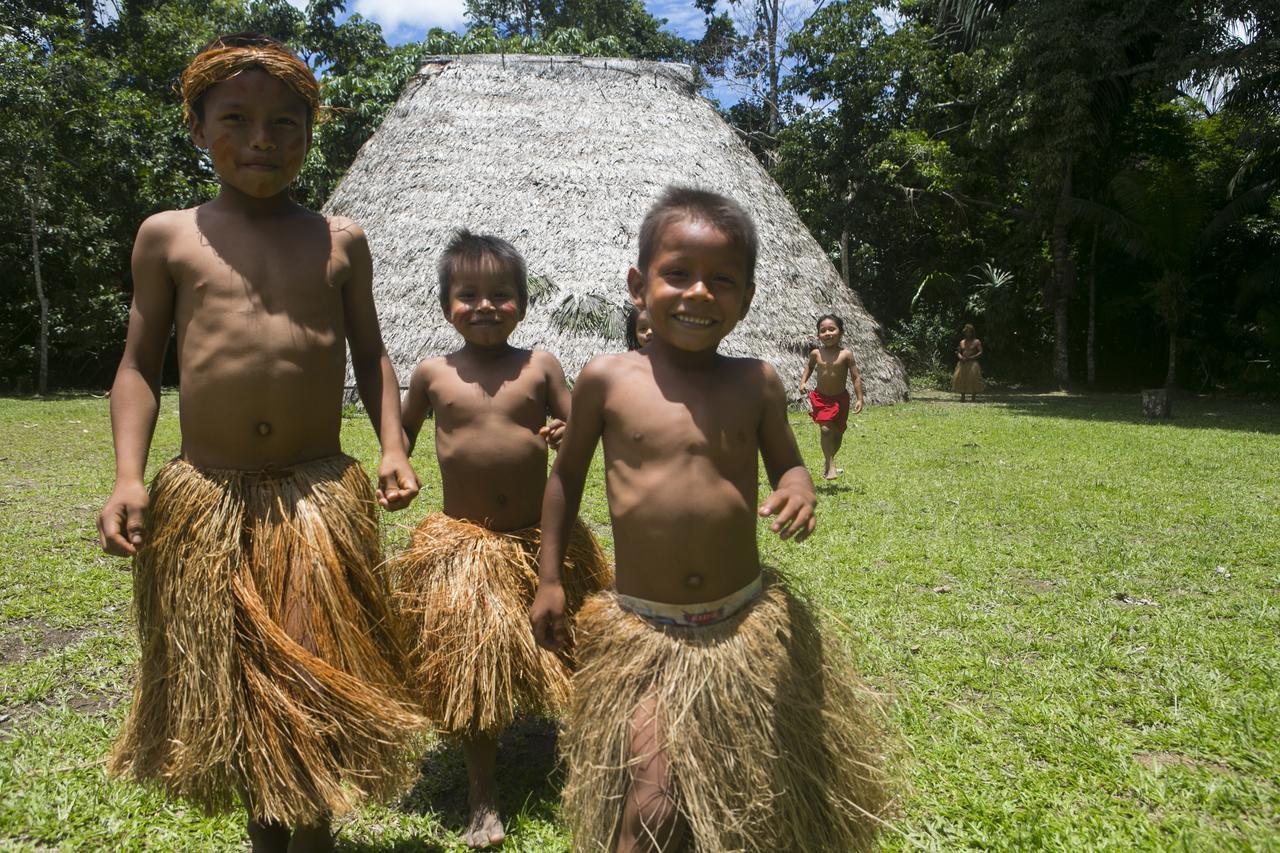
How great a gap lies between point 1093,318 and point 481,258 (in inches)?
724

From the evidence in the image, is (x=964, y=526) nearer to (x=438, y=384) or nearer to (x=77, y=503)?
(x=438, y=384)

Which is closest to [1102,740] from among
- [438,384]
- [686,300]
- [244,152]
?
[686,300]

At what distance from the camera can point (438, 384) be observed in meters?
2.76

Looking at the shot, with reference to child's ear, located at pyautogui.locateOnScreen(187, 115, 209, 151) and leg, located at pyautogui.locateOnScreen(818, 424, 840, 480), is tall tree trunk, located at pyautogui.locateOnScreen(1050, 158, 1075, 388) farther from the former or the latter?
child's ear, located at pyautogui.locateOnScreen(187, 115, 209, 151)

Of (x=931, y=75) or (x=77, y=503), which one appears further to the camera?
(x=931, y=75)

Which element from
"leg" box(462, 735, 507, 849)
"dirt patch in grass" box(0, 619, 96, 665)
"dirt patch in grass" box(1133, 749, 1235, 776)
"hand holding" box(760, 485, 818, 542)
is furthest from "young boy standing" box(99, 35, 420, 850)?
"dirt patch in grass" box(1133, 749, 1235, 776)

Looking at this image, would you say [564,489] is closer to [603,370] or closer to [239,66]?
[603,370]

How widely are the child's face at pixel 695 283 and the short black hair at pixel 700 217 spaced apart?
15 mm

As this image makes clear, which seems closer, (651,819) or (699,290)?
(651,819)

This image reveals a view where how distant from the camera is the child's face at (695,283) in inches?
71.9

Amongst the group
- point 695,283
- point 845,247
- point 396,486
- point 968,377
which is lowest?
point 968,377

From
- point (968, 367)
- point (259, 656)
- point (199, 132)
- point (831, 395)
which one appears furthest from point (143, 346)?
point (968, 367)

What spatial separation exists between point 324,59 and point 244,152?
25774mm

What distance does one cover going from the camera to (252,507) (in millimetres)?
2006
